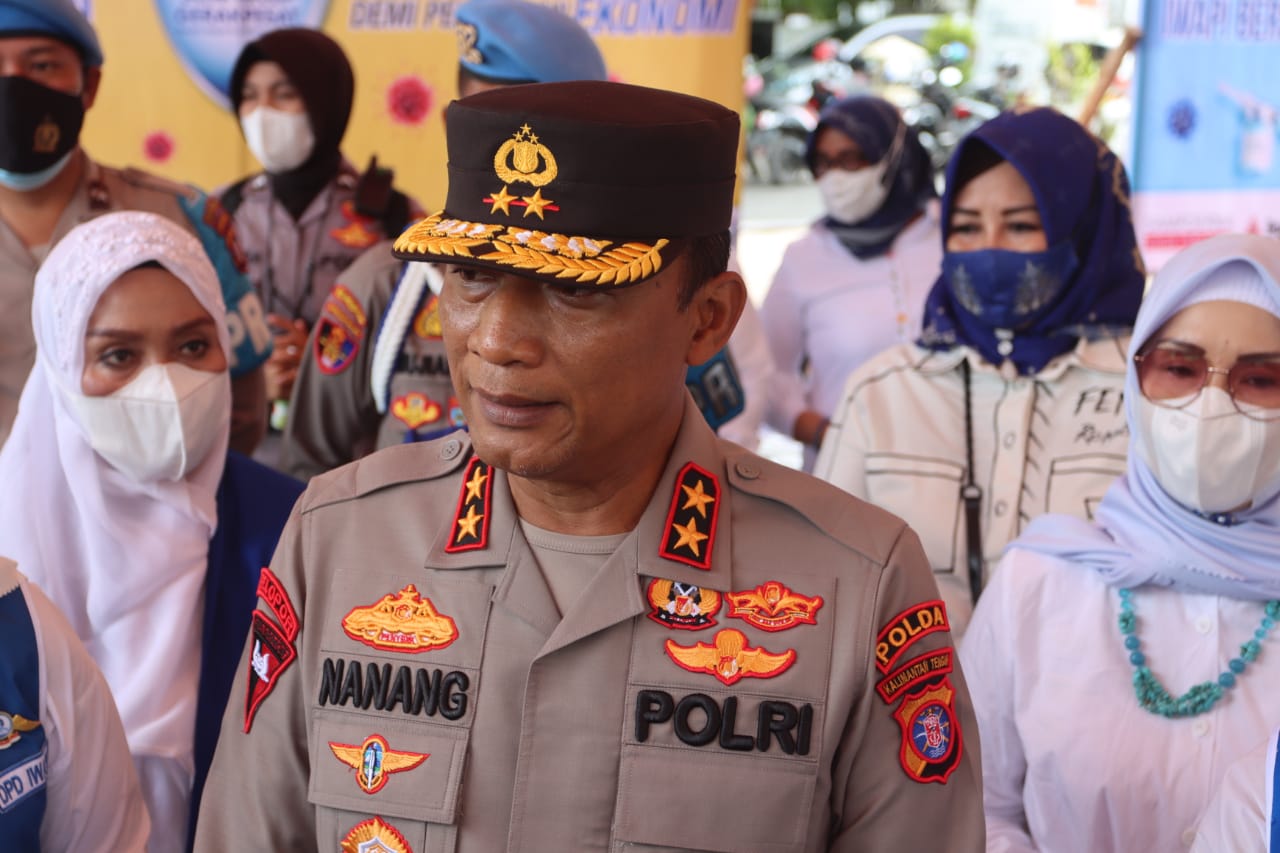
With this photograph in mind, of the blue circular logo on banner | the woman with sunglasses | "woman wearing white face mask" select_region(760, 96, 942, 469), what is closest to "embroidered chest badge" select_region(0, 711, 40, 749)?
the woman with sunglasses

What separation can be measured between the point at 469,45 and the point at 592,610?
2.49 meters

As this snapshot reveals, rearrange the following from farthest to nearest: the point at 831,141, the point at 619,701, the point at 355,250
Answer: the point at 831,141, the point at 355,250, the point at 619,701

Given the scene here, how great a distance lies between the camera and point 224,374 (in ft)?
9.58

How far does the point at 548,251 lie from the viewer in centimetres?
165

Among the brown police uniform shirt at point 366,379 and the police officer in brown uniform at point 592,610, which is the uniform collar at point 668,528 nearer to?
the police officer in brown uniform at point 592,610

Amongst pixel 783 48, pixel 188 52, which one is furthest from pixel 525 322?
pixel 783 48

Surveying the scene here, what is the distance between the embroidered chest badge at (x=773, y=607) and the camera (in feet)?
6.03

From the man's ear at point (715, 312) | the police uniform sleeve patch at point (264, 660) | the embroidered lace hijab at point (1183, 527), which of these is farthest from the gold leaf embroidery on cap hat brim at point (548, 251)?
the embroidered lace hijab at point (1183, 527)

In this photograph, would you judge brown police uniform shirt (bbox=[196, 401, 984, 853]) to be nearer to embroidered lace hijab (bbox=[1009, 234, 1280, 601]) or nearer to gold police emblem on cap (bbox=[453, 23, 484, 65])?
embroidered lace hijab (bbox=[1009, 234, 1280, 601])

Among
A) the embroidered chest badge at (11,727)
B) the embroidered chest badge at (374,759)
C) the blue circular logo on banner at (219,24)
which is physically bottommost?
the embroidered chest badge at (11,727)

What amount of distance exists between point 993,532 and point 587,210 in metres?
1.92

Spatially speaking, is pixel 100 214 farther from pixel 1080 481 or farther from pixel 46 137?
pixel 1080 481

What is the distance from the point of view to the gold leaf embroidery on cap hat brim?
1621 mm

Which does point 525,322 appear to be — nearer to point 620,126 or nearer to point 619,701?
point 620,126
